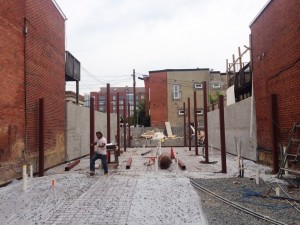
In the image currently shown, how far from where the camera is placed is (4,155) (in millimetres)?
9469

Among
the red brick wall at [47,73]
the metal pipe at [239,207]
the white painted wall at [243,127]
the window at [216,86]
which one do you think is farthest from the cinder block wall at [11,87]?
the window at [216,86]

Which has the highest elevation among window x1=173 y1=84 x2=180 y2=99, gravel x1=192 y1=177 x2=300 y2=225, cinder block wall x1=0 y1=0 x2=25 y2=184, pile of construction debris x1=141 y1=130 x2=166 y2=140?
window x1=173 y1=84 x2=180 y2=99

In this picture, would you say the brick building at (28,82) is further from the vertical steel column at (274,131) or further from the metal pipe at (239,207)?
the vertical steel column at (274,131)

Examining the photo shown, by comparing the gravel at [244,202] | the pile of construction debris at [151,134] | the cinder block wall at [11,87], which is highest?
the cinder block wall at [11,87]

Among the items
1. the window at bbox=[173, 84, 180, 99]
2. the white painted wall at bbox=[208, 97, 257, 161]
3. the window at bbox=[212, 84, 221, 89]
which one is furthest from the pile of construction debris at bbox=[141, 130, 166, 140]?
the white painted wall at bbox=[208, 97, 257, 161]

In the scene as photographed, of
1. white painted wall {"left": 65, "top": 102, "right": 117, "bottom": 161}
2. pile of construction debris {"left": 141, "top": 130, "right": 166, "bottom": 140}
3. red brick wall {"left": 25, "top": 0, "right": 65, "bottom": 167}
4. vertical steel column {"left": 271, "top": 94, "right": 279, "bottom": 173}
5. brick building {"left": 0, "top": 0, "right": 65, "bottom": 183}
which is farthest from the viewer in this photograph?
pile of construction debris {"left": 141, "top": 130, "right": 166, "bottom": 140}

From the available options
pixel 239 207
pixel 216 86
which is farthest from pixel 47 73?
pixel 216 86

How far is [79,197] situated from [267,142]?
26.6 ft

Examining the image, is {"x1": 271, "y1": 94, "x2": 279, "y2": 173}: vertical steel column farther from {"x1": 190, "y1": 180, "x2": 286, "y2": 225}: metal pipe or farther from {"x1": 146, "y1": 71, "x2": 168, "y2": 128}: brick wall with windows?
{"x1": 146, "y1": 71, "x2": 168, "y2": 128}: brick wall with windows

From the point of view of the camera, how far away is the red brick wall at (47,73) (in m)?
11.5

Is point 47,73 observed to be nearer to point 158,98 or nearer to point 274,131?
point 274,131

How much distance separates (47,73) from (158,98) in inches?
1113

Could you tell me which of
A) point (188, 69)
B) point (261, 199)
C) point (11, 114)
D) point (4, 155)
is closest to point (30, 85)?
point (11, 114)

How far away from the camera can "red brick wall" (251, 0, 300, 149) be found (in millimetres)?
9914
